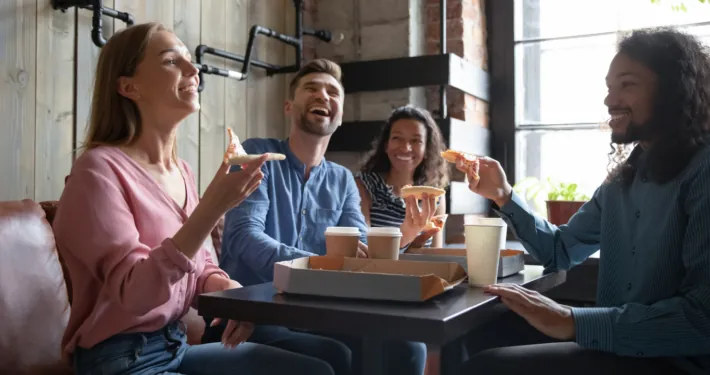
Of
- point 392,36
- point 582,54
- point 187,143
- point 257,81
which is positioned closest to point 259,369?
point 187,143

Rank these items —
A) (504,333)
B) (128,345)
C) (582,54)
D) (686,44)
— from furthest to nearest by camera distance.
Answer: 1. (582,54)
2. (504,333)
3. (686,44)
4. (128,345)

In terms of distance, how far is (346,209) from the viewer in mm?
2172

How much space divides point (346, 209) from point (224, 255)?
17.5 inches

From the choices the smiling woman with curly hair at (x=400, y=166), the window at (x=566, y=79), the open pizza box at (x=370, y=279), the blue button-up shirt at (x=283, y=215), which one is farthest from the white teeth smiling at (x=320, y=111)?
the window at (x=566, y=79)

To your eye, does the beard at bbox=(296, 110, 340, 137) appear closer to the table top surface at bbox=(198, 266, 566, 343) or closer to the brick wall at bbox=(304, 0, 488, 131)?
the table top surface at bbox=(198, 266, 566, 343)

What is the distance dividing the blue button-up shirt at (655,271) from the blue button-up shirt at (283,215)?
719 millimetres

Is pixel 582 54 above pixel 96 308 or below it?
above

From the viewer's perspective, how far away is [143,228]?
4.56 feet

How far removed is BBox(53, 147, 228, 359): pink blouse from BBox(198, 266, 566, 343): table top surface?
0.36 feet

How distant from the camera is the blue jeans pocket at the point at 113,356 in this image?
1.30 metres

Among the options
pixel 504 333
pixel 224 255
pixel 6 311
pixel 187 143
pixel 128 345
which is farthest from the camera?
pixel 187 143

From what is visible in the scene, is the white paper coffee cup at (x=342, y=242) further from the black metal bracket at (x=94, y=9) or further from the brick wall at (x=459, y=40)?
the brick wall at (x=459, y=40)

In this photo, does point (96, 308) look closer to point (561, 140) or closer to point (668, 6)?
point (561, 140)

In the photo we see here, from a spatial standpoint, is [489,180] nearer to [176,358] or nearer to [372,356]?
[372,356]
